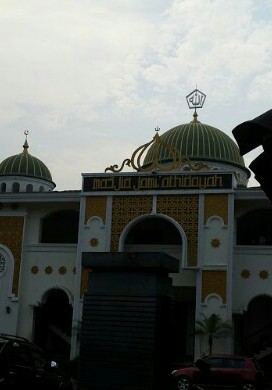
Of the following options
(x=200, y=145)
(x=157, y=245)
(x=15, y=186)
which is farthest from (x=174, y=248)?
(x=15, y=186)

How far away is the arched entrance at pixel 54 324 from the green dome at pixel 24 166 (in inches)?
402

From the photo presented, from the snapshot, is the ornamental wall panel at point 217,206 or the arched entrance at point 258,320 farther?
the arched entrance at point 258,320

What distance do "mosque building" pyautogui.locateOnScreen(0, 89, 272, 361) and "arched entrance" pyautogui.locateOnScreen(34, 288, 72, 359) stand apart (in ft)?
0.16

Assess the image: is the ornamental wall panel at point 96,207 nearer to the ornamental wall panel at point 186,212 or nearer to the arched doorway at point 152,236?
the arched doorway at point 152,236

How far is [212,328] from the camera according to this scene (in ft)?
76.6

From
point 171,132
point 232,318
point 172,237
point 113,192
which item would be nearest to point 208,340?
point 232,318

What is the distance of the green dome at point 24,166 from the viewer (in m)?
37.5

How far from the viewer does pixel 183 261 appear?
24531 mm

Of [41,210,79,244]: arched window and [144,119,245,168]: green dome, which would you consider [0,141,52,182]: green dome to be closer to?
[41,210,79,244]: arched window

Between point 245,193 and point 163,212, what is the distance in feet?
10.3

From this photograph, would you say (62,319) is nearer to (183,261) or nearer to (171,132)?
(183,261)

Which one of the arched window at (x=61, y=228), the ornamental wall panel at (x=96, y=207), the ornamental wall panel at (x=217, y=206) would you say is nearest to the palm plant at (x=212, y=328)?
the ornamental wall panel at (x=217, y=206)

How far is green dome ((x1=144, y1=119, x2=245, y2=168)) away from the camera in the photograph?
3184 cm

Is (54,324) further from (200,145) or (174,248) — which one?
(200,145)
